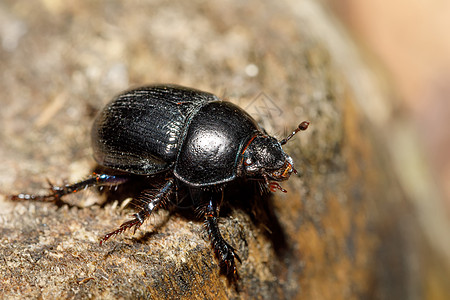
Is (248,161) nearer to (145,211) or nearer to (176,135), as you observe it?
(176,135)

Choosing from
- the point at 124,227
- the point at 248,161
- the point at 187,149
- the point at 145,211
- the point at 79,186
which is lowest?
the point at 79,186

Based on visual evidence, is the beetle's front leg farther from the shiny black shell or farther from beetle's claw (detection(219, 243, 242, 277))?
the shiny black shell

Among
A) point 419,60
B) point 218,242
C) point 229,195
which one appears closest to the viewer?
point 218,242

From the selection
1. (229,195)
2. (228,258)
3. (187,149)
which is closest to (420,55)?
(229,195)

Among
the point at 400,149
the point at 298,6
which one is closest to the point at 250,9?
the point at 298,6

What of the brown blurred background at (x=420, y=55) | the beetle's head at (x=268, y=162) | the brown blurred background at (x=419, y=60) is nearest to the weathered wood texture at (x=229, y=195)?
the beetle's head at (x=268, y=162)

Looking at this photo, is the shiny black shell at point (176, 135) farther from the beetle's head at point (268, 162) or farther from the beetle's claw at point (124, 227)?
the beetle's claw at point (124, 227)

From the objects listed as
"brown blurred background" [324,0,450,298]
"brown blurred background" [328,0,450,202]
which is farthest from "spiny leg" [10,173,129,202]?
"brown blurred background" [328,0,450,202]
